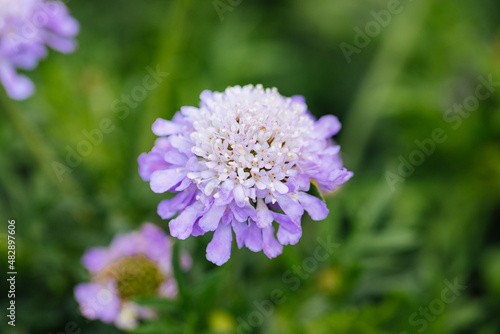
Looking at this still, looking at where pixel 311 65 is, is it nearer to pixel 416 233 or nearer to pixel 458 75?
pixel 458 75

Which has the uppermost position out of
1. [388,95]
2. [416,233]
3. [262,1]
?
[262,1]

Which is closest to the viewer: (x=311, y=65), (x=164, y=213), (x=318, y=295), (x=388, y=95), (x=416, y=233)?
(x=164, y=213)

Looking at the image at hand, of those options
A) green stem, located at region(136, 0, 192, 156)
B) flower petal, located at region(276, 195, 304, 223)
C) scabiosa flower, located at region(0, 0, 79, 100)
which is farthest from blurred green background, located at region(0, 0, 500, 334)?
flower petal, located at region(276, 195, 304, 223)

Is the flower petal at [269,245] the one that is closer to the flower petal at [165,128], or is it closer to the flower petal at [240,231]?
the flower petal at [240,231]

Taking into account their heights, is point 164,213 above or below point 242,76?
below

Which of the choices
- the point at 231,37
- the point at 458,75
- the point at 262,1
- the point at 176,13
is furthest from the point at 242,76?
the point at 458,75
